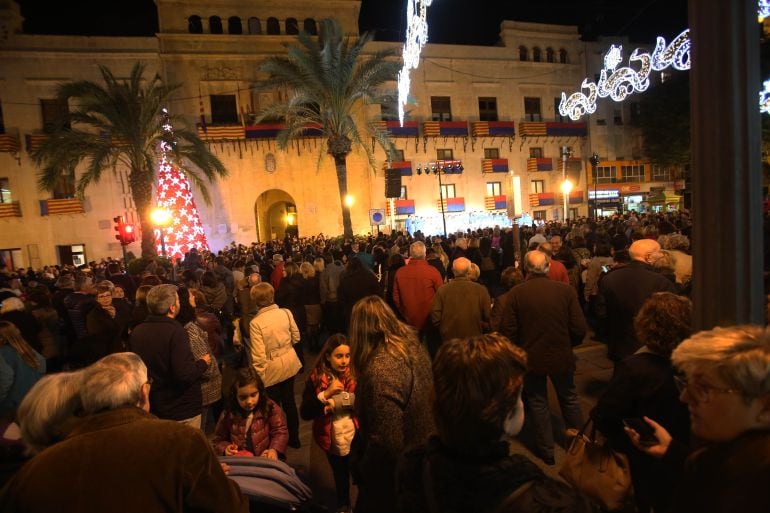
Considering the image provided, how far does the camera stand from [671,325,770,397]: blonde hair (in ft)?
4.49

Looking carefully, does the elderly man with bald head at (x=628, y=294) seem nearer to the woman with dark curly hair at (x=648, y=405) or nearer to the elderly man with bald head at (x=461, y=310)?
the elderly man with bald head at (x=461, y=310)

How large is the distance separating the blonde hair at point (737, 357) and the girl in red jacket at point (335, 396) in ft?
6.82

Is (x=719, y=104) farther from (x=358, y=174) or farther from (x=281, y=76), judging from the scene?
(x=358, y=174)

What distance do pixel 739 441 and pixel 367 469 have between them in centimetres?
176

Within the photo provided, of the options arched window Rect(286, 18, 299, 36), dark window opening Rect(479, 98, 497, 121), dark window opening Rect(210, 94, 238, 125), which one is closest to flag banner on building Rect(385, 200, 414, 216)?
dark window opening Rect(479, 98, 497, 121)

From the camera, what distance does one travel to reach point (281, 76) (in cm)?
1838

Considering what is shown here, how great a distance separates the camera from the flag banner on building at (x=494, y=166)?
28.5 m

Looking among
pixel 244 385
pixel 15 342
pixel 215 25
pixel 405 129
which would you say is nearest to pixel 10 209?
pixel 215 25

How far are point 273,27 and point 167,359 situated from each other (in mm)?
26389

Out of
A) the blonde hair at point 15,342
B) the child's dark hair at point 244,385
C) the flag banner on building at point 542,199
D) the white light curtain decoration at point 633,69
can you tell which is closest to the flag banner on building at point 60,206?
the blonde hair at point 15,342

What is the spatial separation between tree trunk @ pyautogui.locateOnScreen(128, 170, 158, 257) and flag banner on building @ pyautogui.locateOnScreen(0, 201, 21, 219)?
37.8ft

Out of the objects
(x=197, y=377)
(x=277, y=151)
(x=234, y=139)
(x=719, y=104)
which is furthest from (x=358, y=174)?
(x=719, y=104)

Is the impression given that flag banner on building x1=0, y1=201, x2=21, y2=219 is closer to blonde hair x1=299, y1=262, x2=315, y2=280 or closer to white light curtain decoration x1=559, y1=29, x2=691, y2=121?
blonde hair x1=299, y1=262, x2=315, y2=280

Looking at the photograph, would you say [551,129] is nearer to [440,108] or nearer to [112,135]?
[440,108]
